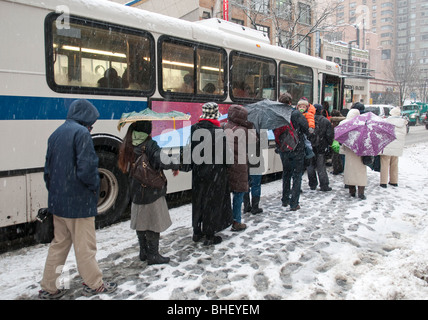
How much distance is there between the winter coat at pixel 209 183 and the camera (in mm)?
4453

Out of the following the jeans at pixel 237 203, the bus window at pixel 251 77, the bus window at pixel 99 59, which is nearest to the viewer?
the bus window at pixel 99 59

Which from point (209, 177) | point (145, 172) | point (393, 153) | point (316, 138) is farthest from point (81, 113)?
point (393, 153)

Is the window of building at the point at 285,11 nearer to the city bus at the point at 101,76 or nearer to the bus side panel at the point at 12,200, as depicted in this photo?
the city bus at the point at 101,76

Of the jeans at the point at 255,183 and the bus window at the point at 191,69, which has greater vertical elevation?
the bus window at the point at 191,69

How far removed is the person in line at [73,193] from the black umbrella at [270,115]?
10.7ft

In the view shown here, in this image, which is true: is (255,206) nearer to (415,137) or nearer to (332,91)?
(332,91)

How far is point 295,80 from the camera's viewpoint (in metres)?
9.69

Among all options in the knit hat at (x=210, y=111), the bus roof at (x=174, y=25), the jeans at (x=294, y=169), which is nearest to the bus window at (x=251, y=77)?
the bus roof at (x=174, y=25)

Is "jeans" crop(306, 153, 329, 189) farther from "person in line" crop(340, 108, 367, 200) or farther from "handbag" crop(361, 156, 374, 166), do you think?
"handbag" crop(361, 156, 374, 166)

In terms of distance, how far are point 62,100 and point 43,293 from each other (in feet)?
8.74

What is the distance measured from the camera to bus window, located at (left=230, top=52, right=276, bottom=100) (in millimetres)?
7656

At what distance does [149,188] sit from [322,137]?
186 inches

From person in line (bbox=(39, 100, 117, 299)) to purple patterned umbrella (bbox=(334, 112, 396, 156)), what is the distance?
5.05m

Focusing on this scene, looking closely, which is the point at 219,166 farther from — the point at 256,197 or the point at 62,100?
the point at 62,100
